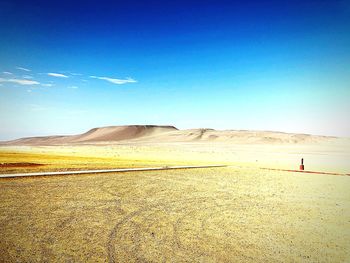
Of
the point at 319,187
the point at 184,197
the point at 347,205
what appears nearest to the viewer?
the point at 347,205

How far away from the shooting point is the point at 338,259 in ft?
18.4

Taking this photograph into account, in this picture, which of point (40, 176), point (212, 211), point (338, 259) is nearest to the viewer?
point (338, 259)

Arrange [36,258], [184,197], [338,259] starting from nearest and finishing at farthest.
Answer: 1. [36,258]
2. [338,259]
3. [184,197]

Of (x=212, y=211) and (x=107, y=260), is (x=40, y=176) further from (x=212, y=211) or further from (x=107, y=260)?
(x=107, y=260)

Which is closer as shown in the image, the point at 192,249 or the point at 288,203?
the point at 192,249

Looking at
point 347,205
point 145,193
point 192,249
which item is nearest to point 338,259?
point 192,249

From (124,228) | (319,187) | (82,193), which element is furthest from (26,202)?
(319,187)

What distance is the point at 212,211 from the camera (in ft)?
28.8

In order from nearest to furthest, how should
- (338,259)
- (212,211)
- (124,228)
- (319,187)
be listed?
(338,259) → (124,228) → (212,211) → (319,187)

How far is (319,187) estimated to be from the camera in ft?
43.7

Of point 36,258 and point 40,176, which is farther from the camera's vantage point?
point 40,176

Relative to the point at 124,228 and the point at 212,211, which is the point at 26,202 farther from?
the point at 212,211

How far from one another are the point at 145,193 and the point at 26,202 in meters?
4.15

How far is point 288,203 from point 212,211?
125 inches
